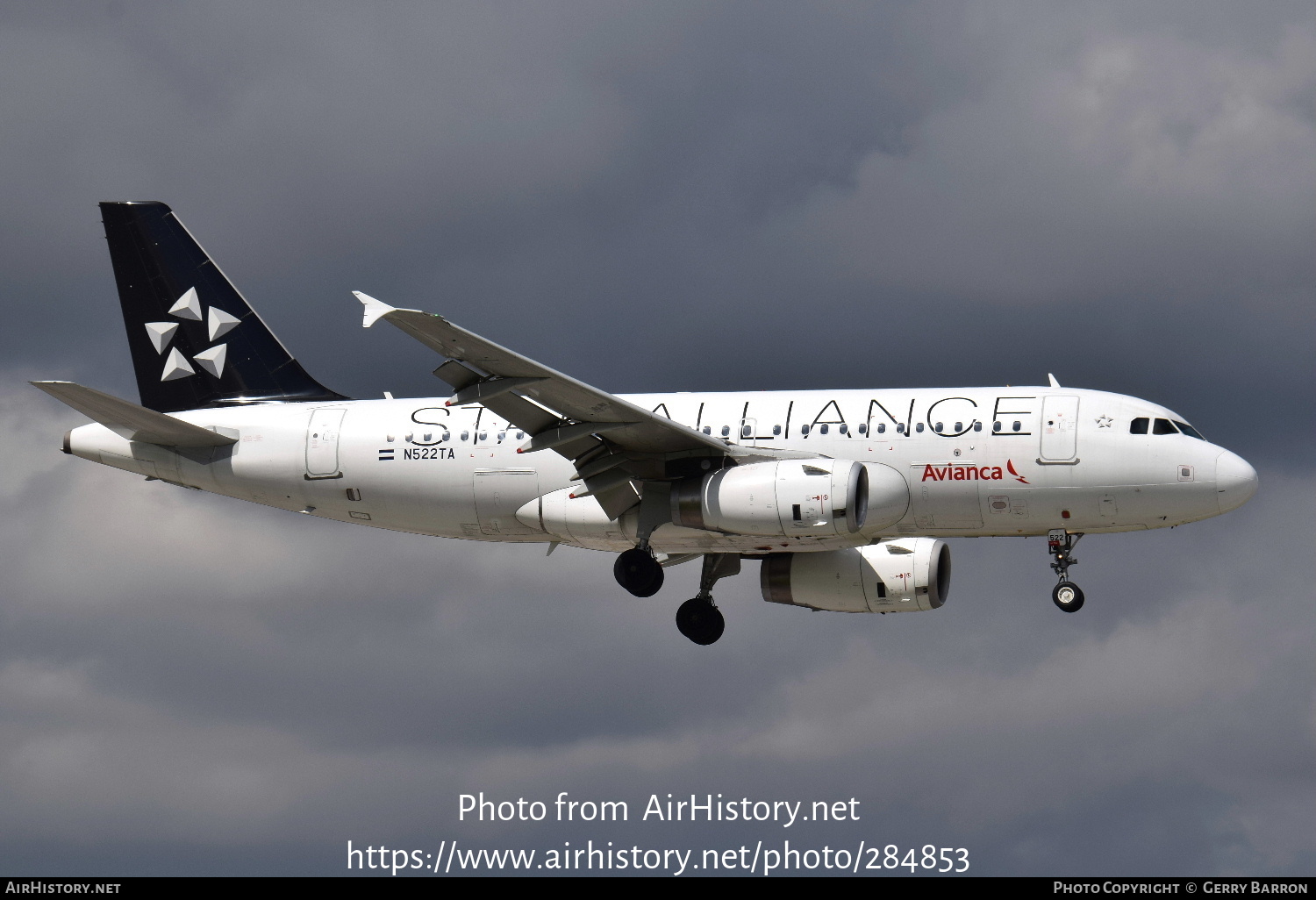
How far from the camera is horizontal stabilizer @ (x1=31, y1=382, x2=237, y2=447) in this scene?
43.5 m

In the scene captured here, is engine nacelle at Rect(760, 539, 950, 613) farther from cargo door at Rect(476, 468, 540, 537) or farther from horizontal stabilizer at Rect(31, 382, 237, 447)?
horizontal stabilizer at Rect(31, 382, 237, 447)

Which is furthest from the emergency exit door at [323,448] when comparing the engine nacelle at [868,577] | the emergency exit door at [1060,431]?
the emergency exit door at [1060,431]

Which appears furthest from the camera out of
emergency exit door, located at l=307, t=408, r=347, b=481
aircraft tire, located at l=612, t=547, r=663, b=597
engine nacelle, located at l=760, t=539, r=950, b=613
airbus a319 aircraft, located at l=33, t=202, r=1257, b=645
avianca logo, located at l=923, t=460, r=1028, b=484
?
engine nacelle, located at l=760, t=539, r=950, b=613

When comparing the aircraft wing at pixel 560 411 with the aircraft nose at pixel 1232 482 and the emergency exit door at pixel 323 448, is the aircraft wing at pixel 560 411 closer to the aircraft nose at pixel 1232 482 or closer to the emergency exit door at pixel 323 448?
the emergency exit door at pixel 323 448

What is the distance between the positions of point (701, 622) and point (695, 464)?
727 centimetres

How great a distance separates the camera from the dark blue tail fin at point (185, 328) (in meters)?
49.9

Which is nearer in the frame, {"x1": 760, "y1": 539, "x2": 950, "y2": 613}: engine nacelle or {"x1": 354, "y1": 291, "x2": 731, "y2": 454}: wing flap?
{"x1": 354, "y1": 291, "x2": 731, "y2": 454}: wing flap

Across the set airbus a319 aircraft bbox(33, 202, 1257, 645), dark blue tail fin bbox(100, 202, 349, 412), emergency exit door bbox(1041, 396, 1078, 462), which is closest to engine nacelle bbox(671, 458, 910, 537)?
airbus a319 aircraft bbox(33, 202, 1257, 645)

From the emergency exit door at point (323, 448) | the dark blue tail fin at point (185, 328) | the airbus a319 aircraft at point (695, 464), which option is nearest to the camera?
the airbus a319 aircraft at point (695, 464)

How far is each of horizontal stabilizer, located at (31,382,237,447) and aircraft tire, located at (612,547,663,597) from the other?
11.8 meters

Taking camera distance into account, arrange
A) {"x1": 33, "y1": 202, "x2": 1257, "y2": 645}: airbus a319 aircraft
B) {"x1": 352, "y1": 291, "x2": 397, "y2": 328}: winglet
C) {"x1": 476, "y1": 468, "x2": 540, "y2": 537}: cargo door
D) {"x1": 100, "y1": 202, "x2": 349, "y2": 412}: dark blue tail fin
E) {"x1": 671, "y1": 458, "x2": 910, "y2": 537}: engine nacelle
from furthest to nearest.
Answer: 1. {"x1": 100, "y1": 202, "x2": 349, "y2": 412}: dark blue tail fin
2. {"x1": 476, "y1": 468, "x2": 540, "y2": 537}: cargo door
3. {"x1": 33, "y1": 202, "x2": 1257, "y2": 645}: airbus a319 aircraft
4. {"x1": 671, "y1": 458, "x2": 910, "y2": 537}: engine nacelle
5. {"x1": 352, "y1": 291, "x2": 397, "y2": 328}: winglet

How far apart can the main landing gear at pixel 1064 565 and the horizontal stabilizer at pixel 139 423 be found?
866 inches

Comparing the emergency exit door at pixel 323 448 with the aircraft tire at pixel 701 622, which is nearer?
the emergency exit door at pixel 323 448

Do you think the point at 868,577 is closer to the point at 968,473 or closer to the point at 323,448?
the point at 968,473
